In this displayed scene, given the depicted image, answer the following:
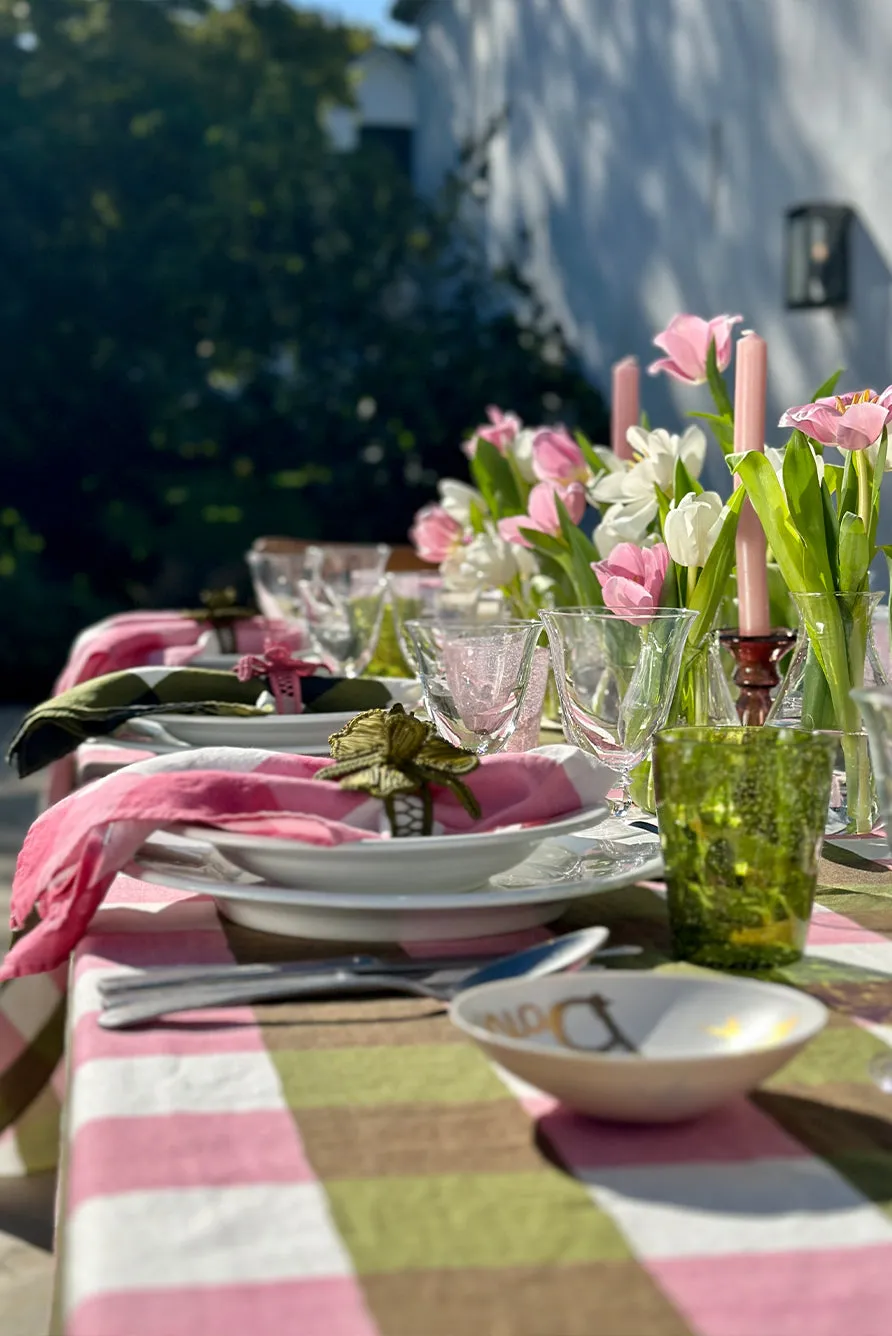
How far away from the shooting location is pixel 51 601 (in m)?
7.10

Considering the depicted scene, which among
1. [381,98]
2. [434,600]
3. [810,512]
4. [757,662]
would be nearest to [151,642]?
[434,600]

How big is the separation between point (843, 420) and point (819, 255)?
333cm

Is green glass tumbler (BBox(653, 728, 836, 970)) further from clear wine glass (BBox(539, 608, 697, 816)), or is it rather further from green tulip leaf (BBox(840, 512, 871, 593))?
green tulip leaf (BBox(840, 512, 871, 593))

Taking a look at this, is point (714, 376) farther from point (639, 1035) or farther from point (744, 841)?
point (639, 1035)

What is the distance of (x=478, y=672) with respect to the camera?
1133mm

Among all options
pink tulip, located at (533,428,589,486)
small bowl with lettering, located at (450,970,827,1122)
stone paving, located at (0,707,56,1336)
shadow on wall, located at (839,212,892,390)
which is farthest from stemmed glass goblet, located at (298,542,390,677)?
shadow on wall, located at (839,212,892,390)

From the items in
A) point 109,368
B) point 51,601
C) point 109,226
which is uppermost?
point 109,226

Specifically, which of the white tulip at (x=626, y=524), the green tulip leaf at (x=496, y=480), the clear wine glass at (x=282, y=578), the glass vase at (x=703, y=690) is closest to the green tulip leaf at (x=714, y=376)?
the white tulip at (x=626, y=524)

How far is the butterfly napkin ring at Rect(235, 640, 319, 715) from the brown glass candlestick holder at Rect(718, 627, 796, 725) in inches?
15.0

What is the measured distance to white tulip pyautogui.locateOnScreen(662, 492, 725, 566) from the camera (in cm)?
126

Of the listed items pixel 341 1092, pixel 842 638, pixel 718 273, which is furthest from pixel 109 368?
pixel 341 1092

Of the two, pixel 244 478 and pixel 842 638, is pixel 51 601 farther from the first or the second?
pixel 842 638

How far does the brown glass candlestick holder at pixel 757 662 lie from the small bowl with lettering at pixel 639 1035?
2.24 ft

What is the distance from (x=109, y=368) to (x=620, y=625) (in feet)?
21.1
